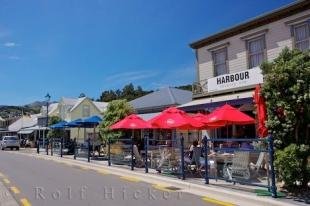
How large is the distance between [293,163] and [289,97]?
61.3 inches

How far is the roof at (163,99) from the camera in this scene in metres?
33.6

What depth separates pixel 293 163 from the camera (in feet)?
32.3

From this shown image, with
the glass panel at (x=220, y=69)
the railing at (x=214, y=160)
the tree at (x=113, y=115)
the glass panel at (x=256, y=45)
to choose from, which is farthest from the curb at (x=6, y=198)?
the glass panel at (x=220, y=69)

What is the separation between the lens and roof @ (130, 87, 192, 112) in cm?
3356

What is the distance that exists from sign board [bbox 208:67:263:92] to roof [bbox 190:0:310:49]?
8.12 feet

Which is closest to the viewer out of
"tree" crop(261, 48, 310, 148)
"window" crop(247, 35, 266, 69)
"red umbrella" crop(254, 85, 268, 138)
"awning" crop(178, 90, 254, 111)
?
"tree" crop(261, 48, 310, 148)

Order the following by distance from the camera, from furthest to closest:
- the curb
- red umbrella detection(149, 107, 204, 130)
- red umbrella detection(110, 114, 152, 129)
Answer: red umbrella detection(110, 114, 152, 129) < red umbrella detection(149, 107, 204, 130) < the curb

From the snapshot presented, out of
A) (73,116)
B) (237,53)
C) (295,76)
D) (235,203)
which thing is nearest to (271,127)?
(295,76)

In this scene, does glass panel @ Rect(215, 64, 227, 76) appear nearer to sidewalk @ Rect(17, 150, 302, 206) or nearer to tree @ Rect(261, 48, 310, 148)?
sidewalk @ Rect(17, 150, 302, 206)

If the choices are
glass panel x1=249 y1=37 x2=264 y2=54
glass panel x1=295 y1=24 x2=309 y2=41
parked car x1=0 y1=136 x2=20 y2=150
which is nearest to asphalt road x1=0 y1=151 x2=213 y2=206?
glass panel x1=295 y1=24 x2=309 y2=41

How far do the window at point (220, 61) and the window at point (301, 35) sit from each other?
16.8 ft

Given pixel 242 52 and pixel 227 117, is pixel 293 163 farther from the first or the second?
pixel 242 52

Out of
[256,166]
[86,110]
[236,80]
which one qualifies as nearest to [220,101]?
[236,80]

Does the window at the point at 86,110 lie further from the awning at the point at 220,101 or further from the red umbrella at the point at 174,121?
the red umbrella at the point at 174,121
